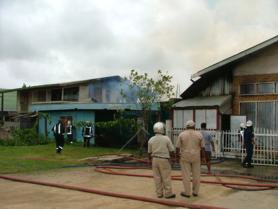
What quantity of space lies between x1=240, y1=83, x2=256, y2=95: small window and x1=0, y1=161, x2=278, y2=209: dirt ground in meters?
8.45

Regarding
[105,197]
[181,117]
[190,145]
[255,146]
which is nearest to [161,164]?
[190,145]

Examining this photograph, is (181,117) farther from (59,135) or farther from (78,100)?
(78,100)

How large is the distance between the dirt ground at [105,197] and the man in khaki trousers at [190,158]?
0.96 feet

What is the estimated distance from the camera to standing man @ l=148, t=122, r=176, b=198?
10594 millimetres

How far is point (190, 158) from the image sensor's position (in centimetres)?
1090

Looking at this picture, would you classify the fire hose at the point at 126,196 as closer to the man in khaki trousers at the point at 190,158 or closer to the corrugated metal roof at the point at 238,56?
the man in khaki trousers at the point at 190,158

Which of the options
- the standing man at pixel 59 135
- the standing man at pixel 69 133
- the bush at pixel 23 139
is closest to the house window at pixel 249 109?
the standing man at pixel 59 135

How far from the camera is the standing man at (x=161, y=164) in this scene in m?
10.6

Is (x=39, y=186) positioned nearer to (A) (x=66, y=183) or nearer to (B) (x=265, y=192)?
(A) (x=66, y=183)

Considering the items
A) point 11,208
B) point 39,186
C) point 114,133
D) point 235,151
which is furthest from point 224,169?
point 114,133

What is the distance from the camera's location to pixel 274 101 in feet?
67.0

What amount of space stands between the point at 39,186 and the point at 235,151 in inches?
377

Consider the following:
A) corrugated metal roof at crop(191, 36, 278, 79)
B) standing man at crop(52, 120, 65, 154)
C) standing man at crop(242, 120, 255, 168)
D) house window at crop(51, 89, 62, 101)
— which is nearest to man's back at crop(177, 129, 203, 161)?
standing man at crop(242, 120, 255, 168)

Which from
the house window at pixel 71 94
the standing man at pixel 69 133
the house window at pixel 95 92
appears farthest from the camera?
the house window at pixel 71 94
